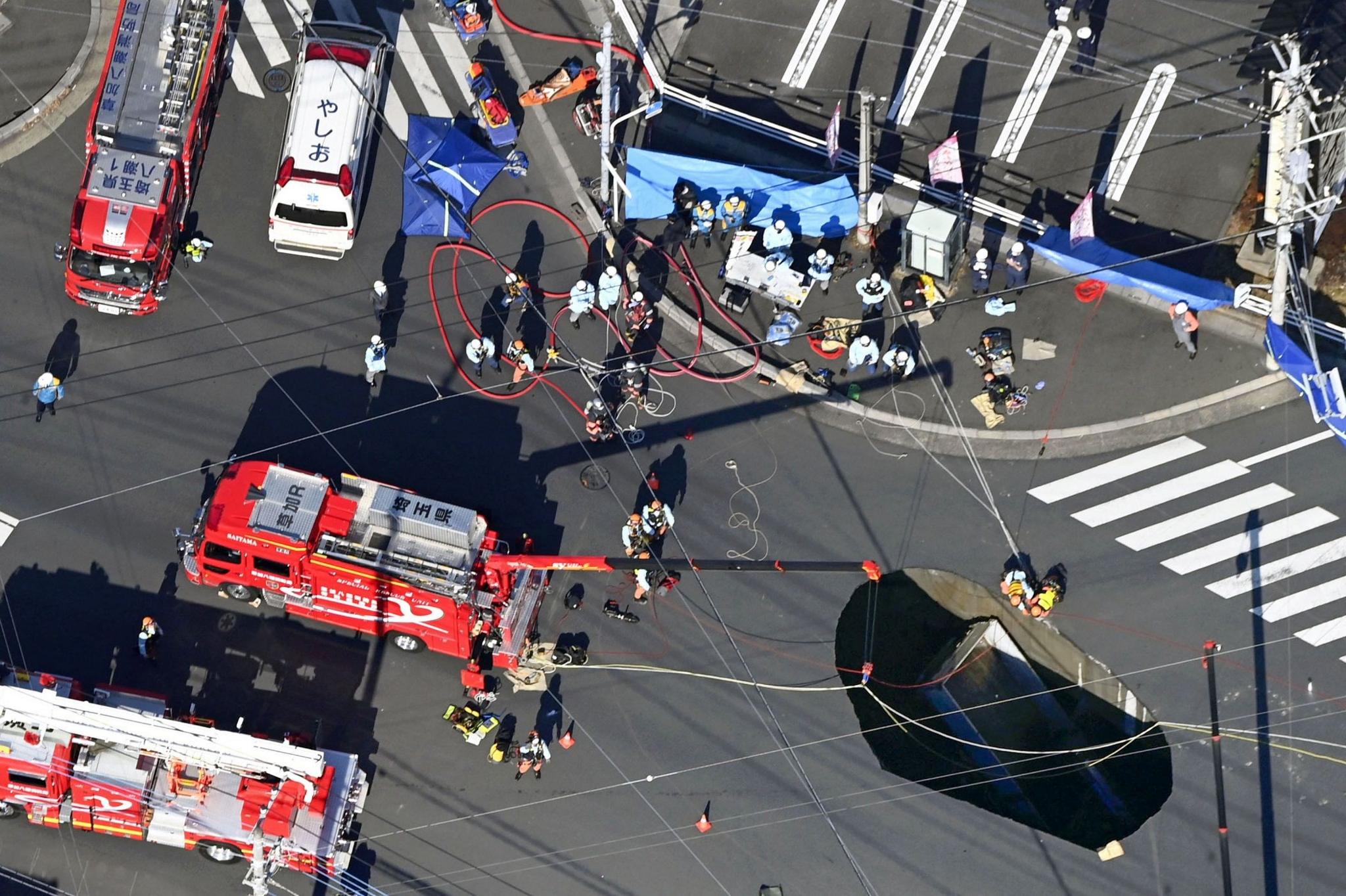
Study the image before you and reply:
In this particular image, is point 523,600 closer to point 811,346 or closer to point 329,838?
point 329,838

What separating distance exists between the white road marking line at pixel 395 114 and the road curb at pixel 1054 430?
13.7 meters

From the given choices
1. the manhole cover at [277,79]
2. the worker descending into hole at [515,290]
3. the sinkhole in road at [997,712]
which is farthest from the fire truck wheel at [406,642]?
the manhole cover at [277,79]

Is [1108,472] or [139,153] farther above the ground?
[139,153]

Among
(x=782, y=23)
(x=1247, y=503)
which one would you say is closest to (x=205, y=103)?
(x=782, y=23)

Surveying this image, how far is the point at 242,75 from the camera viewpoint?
148 ft

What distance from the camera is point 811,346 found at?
141 ft

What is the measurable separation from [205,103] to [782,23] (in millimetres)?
18609

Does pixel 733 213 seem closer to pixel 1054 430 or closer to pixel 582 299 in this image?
pixel 582 299

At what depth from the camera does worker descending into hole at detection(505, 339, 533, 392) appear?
42562 mm

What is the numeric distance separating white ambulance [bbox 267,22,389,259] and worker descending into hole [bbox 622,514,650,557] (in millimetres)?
12579

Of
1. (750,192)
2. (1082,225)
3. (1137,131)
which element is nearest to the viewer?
(1082,225)

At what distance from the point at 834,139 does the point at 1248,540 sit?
17.5m

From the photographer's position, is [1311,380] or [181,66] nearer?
[1311,380]

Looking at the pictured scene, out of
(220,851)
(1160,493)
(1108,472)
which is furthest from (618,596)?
(1160,493)
